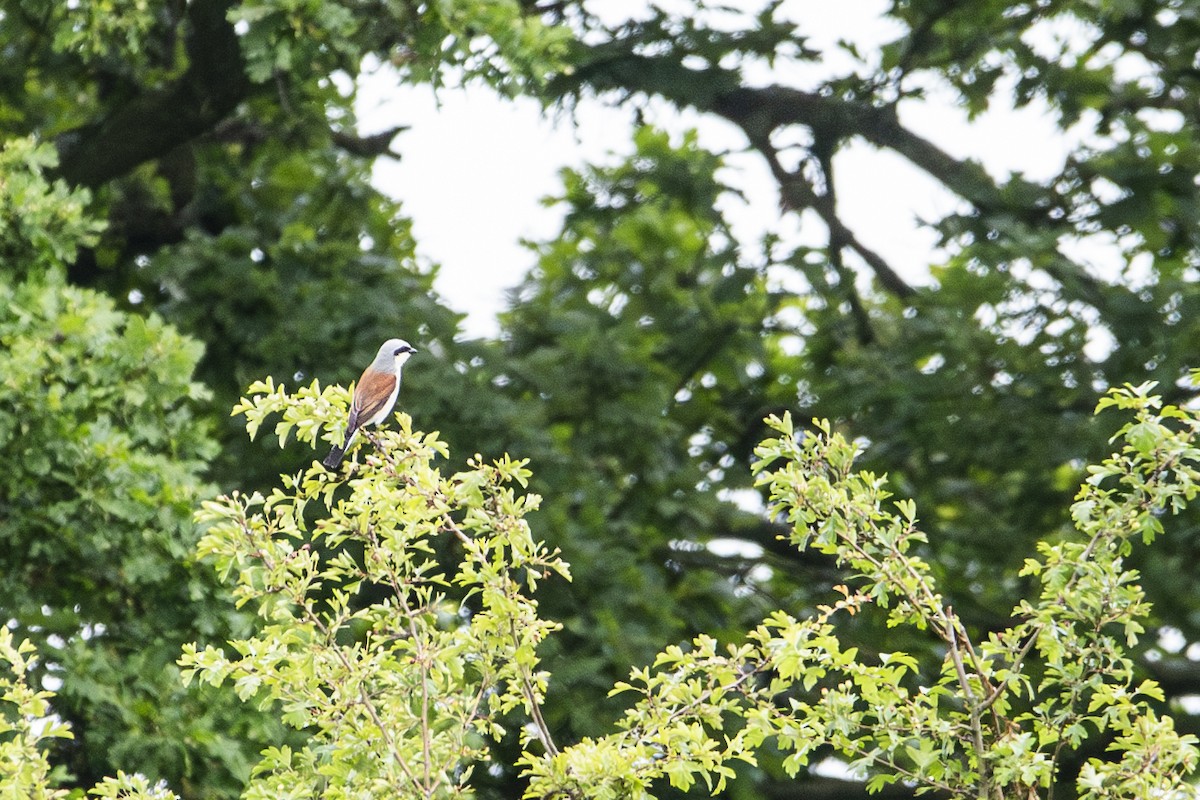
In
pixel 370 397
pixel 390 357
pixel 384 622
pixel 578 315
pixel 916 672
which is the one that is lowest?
pixel 916 672

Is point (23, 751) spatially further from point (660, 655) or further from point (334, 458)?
point (660, 655)

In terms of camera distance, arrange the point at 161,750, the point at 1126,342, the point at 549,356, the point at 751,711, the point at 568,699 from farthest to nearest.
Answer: the point at 549,356
the point at 1126,342
the point at 568,699
the point at 161,750
the point at 751,711

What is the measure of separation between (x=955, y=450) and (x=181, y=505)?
181 inches

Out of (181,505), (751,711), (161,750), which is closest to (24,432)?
(181,505)

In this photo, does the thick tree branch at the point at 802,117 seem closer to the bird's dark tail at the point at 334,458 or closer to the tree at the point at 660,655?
the tree at the point at 660,655

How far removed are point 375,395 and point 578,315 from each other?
3.91 m

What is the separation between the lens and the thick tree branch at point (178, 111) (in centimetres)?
842

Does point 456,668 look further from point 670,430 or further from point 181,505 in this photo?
point 670,430

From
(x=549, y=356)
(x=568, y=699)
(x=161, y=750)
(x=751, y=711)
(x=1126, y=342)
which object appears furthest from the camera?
(x=549, y=356)

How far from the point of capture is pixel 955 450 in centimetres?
963

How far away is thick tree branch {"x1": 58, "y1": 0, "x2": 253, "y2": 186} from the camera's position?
842 centimetres

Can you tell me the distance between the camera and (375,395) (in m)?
5.77

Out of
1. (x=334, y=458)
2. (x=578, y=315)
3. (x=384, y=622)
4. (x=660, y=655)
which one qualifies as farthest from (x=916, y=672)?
(x=578, y=315)

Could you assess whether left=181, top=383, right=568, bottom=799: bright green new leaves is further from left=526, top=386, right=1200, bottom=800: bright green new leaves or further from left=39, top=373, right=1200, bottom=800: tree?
left=526, top=386, right=1200, bottom=800: bright green new leaves
